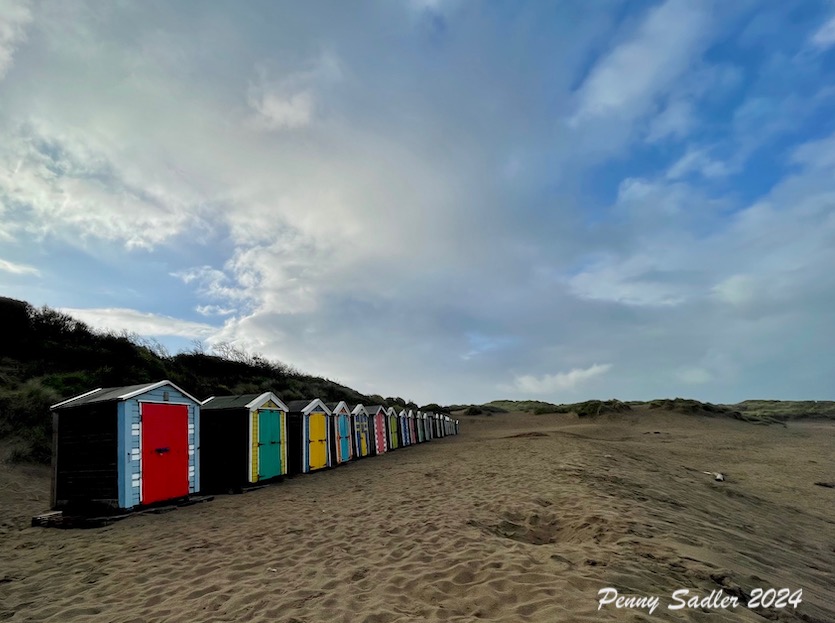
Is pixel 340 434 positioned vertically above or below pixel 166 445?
below

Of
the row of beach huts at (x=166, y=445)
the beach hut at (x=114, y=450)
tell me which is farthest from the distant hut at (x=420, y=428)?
the beach hut at (x=114, y=450)

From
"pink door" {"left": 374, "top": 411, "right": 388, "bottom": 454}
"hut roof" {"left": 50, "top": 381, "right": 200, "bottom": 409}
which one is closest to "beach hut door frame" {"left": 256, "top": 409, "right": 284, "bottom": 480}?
"hut roof" {"left": 50, "top": 381, "right": 200, "bottom": 409}

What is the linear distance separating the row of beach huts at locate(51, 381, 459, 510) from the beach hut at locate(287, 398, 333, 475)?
4cm

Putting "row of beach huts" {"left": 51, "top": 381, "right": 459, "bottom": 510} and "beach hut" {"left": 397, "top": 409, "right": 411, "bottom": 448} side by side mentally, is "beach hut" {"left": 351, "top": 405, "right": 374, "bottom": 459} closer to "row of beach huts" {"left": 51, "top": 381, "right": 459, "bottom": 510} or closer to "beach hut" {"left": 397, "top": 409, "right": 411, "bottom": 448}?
"row of beach huts" {"left": 51, "top": 381, "right": 459, "bottom": 510}

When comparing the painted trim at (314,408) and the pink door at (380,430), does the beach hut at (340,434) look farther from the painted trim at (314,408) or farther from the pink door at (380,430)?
the pink door at (380,430)

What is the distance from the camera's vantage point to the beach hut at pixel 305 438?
15773 millimetres

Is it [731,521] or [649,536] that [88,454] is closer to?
[649,536]

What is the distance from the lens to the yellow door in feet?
54.0

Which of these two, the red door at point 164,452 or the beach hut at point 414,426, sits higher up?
the red door at point 164,452

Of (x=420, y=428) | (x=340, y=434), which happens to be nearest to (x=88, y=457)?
(x=340, y=434)

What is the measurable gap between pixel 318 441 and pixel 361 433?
16.1 ft

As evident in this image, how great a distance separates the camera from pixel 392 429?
1073 inches

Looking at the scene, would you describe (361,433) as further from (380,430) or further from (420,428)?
(420,428)

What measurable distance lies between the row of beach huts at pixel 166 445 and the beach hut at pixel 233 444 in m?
0.03
